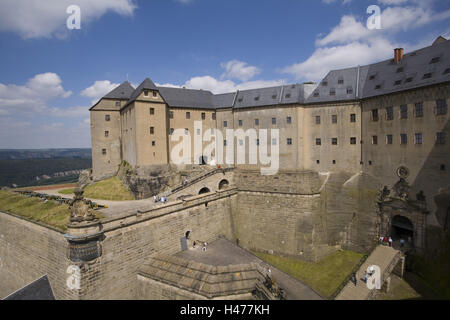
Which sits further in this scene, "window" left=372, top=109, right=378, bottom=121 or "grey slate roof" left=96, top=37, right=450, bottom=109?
"window" left=372, top=109, right=378, bottom=121

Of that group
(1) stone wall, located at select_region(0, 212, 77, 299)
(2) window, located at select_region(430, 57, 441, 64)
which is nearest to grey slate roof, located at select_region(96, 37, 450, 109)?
(2) window, located at select_region(430, 57, 441, 64)

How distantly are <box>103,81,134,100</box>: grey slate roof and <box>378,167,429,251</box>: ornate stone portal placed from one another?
3856 cm

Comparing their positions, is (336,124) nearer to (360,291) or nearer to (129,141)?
(360,291)

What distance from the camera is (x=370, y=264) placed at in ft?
80.1

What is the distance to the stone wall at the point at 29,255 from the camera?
792 inches

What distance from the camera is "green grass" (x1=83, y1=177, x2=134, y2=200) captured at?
3266 cm

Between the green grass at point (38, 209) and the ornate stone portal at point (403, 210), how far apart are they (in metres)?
30.3

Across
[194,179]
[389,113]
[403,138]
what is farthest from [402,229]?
[194,179]

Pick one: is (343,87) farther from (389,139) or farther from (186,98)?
(186,98)

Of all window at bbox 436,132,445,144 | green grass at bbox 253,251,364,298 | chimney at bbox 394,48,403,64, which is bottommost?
green grass at bbox 253,251,364,298

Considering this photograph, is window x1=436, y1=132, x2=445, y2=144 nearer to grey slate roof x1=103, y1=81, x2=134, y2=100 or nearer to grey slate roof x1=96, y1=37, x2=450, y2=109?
grey slate roof x1=96, y1=37, x2=450, y2=109

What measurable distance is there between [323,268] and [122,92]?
3814 cm

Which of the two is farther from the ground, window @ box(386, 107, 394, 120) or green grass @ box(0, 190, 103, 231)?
window @ box(386, 107, 394, 120)

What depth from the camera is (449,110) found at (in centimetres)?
2244
